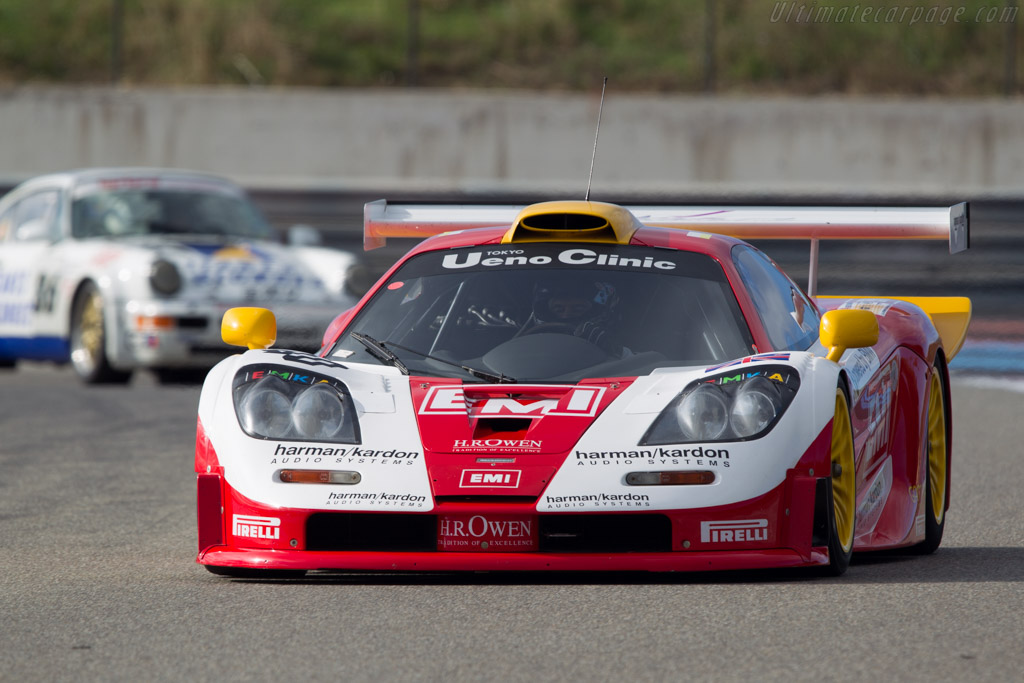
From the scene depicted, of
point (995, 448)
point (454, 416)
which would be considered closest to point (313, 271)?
point (995, 448)

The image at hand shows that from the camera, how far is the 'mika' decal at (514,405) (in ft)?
17.0

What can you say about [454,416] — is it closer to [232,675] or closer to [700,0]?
[232,675]

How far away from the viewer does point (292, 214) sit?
54.1 feet

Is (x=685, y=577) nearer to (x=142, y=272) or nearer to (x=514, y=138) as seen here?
(x=142, y=272)

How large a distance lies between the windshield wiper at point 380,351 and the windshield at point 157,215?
7.56 metres

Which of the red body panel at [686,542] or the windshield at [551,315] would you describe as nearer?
the red body panel at [686,542]

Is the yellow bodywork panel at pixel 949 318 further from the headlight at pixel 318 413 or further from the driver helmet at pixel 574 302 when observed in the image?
the headlight at pixel 318 413

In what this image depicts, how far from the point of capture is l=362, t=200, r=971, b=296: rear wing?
6707 mm

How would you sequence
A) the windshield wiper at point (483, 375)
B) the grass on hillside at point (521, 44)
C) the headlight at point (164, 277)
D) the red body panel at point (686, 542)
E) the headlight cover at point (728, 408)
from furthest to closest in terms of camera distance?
the grass on hillside at point (521, 44) < the headlight at point (164, 277) < the windshield wiper at point (483, 375) < the headlight cover at point (728, 408) < the red body panel at point (686, 542)

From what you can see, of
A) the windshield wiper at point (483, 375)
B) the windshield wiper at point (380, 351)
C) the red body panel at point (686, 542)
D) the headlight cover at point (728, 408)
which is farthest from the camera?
the windshield wiper at point (380, 351)

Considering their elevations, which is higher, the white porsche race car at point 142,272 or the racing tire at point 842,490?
the racing tire at point 842,490

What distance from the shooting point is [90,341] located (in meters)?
12.7

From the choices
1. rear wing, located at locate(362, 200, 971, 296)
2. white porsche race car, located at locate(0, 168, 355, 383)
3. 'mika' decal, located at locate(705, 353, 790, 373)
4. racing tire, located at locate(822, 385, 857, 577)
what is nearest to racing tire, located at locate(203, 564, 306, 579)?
'mika' decal, located at locate(705, 353, 790, 373)

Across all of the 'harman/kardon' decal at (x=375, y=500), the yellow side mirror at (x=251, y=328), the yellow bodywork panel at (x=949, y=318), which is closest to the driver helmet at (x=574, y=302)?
the yellow side mirror at (x=251, y=328)
